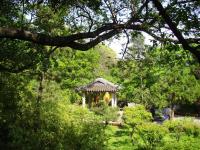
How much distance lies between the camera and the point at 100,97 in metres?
→ 36.6

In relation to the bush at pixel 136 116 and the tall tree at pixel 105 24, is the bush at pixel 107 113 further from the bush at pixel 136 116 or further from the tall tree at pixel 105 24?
the tall tree at pixel 105 24

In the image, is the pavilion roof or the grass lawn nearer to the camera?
the grass lawn

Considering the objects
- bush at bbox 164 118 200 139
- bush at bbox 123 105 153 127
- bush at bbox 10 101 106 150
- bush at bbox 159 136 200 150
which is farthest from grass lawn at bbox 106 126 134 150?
bush at bbox 10 101 106 150

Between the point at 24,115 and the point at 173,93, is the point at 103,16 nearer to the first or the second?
the point at 24,115

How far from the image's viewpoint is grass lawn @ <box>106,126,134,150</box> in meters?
18.2

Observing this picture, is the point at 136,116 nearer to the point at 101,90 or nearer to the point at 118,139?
the point at 118,139

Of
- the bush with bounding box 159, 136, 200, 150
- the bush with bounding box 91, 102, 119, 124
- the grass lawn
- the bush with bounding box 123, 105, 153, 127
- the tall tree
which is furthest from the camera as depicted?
the bush with bounding box 91, 102, 119, 124

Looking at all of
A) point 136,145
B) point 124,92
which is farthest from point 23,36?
point 124,92

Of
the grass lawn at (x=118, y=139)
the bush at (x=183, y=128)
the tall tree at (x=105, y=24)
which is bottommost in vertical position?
the grass lawn at (x=118, y=139)

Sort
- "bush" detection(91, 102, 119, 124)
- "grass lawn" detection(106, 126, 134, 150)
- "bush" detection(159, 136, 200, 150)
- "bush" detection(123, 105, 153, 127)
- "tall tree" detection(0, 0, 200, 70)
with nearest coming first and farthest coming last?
"tall tree" detection(0, 0, 200, 70), "bush" detection(159, 136, 200, 150), "grass lawn" detection(106, 126, 134, 150), "bush" detection(123, 105, 153, 127), "bush" detection(91, 102, 119, 124)

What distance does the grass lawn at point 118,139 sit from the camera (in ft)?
59.7

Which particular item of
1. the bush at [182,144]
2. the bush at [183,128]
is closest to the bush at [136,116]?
the bush at [183,128]

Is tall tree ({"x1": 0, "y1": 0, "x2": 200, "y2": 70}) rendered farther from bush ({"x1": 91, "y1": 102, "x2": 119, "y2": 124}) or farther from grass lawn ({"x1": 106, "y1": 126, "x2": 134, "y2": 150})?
bush ({"x1": 91, "y1": 102, "x2": 119, "y2": 124})

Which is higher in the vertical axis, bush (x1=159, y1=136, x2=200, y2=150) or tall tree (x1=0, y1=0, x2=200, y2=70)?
tall tree (x1=0, y1=0, x2=200, y2=70)
